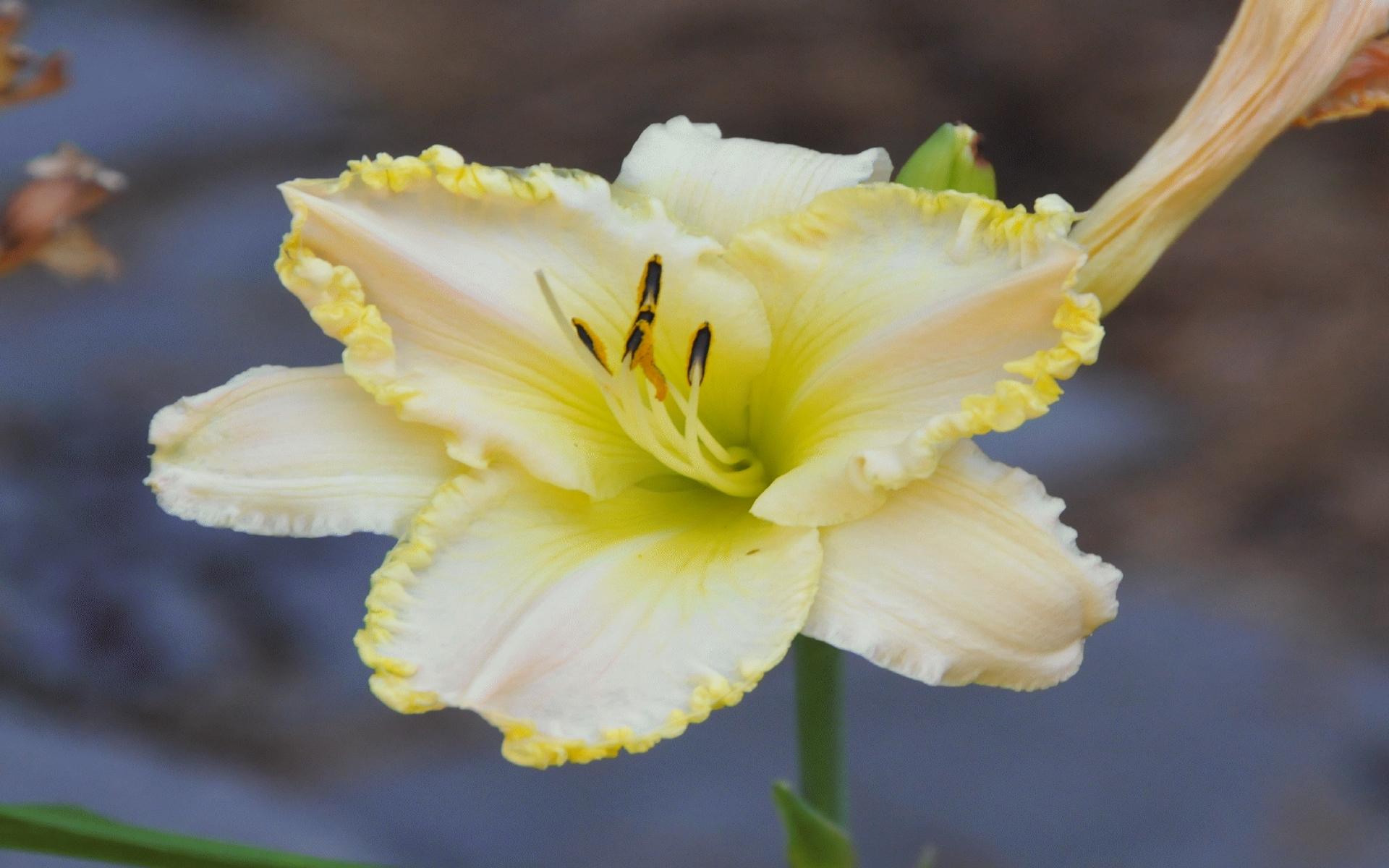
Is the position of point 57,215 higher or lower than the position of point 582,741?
higher

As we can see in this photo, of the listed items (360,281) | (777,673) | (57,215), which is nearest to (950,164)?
(360,281)

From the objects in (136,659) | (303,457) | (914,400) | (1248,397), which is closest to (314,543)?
(136,659)

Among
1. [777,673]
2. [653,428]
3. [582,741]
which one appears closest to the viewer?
[582,741]

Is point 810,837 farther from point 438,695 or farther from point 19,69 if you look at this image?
point 19,69

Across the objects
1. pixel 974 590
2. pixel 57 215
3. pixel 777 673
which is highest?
pixel 57 215

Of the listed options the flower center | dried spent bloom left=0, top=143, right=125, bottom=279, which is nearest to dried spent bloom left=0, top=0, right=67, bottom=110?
dried spent bloom left=0, top=143, right=125, bottom=279

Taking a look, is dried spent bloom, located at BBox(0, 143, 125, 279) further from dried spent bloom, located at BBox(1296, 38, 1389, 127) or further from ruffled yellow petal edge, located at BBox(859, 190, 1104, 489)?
dried spent bloom, located at BBox(1296, 38, 1389, 127)

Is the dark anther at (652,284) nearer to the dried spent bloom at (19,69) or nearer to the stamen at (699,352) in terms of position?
the stamen at (699,352)
